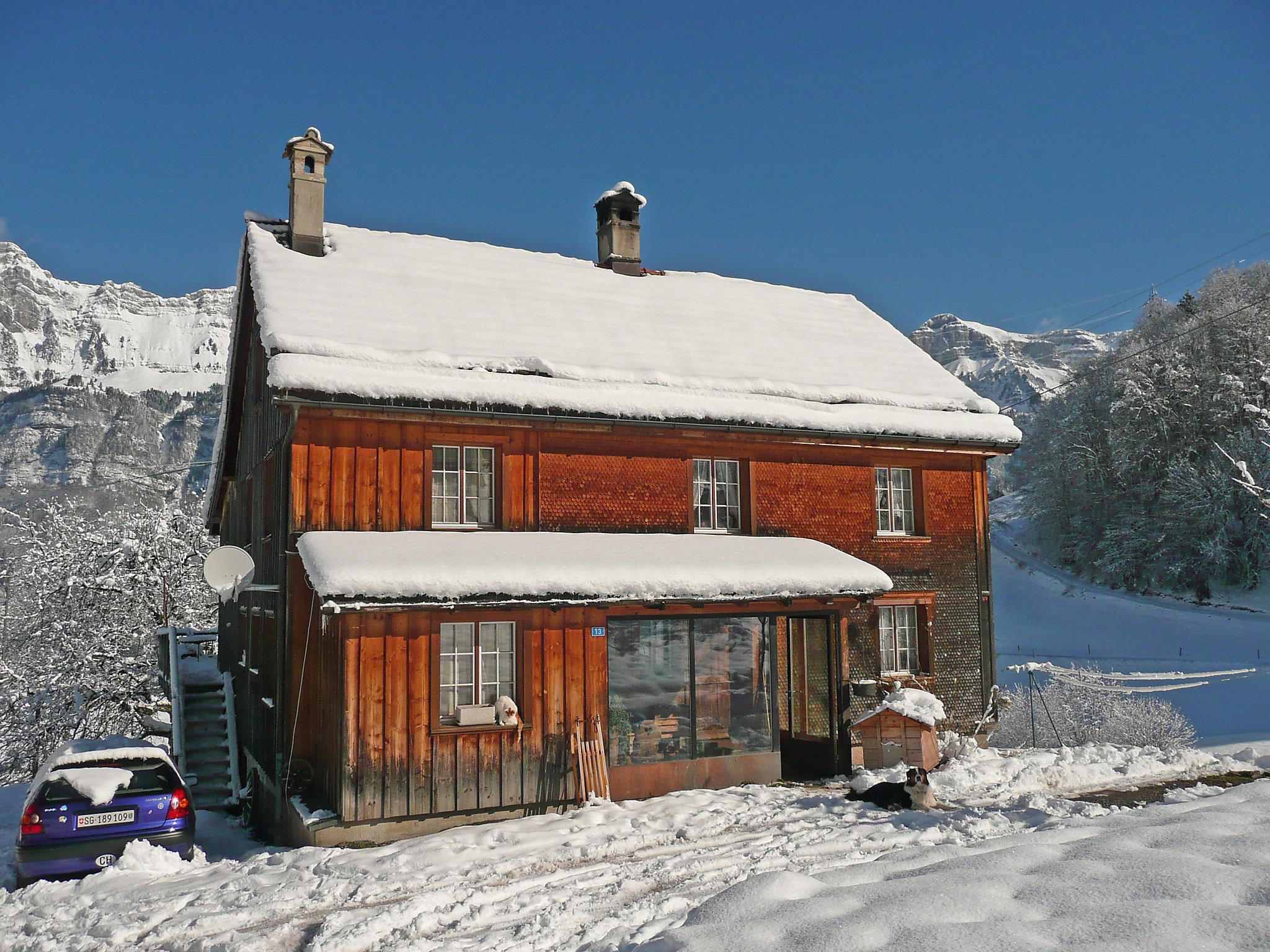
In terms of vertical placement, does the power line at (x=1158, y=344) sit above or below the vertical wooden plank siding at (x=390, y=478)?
above

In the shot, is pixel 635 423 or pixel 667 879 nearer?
pixel 667 879

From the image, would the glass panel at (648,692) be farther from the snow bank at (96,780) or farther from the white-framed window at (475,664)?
the snow bank at (96,780)

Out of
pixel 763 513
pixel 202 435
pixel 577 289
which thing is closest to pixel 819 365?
pixel 763 513

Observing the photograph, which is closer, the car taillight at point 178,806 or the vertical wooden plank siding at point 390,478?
the car taillight at point 178,806

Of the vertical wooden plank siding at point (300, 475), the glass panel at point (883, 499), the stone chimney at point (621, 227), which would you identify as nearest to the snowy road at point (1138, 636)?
the glass panel at point (883, 499)

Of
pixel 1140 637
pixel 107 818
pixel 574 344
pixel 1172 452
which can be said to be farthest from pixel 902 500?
pixel 1172 452

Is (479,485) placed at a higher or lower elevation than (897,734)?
higher

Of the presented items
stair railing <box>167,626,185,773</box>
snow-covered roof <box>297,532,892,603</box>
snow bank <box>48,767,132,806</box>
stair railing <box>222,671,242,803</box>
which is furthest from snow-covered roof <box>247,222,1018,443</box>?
stair railing <box>222,671,242,803</box>

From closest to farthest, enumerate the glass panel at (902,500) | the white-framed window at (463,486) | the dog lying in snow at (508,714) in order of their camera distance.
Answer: the dog lying in snow at (508,714) → the white-framed window at (463,486) → the glass panel at (902,500)

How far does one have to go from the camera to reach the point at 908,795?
1119 cm

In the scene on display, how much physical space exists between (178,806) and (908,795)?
8530mm

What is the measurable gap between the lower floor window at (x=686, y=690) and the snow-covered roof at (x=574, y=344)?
133 inches

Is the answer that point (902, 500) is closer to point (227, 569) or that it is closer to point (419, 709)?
point (419, 709)

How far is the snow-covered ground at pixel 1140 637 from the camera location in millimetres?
25250
